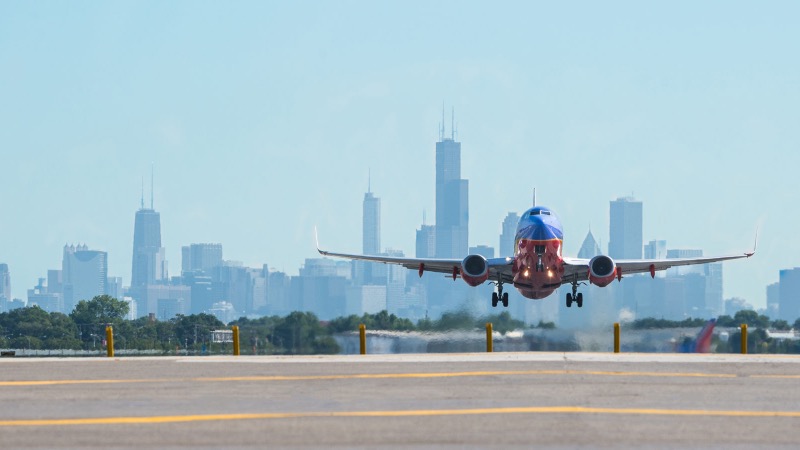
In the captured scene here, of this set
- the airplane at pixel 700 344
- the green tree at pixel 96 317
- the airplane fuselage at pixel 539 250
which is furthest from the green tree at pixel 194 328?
the airplane at pixel 700 344

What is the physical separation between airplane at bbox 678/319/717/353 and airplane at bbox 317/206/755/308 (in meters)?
5.84

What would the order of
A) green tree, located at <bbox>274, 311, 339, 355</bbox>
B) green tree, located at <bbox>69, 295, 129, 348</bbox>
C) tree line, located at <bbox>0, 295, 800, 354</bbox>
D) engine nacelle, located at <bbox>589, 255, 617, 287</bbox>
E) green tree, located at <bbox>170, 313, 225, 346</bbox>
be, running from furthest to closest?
green tree, located at <bbox>69, 295, 129, 348</bbox>
green tree, located at <bbox>170, 313, 225, 346</bbox>
engine nacelle, located at <bbox>589, 255, 617, 287</bbox>
tree line, located at <bbox>0, 295, 800, 354</bbox>
green tree, located at <bbox>274, 311, 339, 355</bbox>

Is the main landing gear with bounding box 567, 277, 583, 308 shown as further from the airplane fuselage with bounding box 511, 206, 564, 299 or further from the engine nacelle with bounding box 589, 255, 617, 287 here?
the engine nacelle with bounding box 589, 255, 617, 287

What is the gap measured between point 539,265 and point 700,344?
7.21 meters

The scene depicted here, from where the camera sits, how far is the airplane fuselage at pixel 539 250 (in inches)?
2092

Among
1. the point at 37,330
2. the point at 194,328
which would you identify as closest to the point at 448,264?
the point at 194,328

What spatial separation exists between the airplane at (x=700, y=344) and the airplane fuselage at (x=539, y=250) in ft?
20.6
